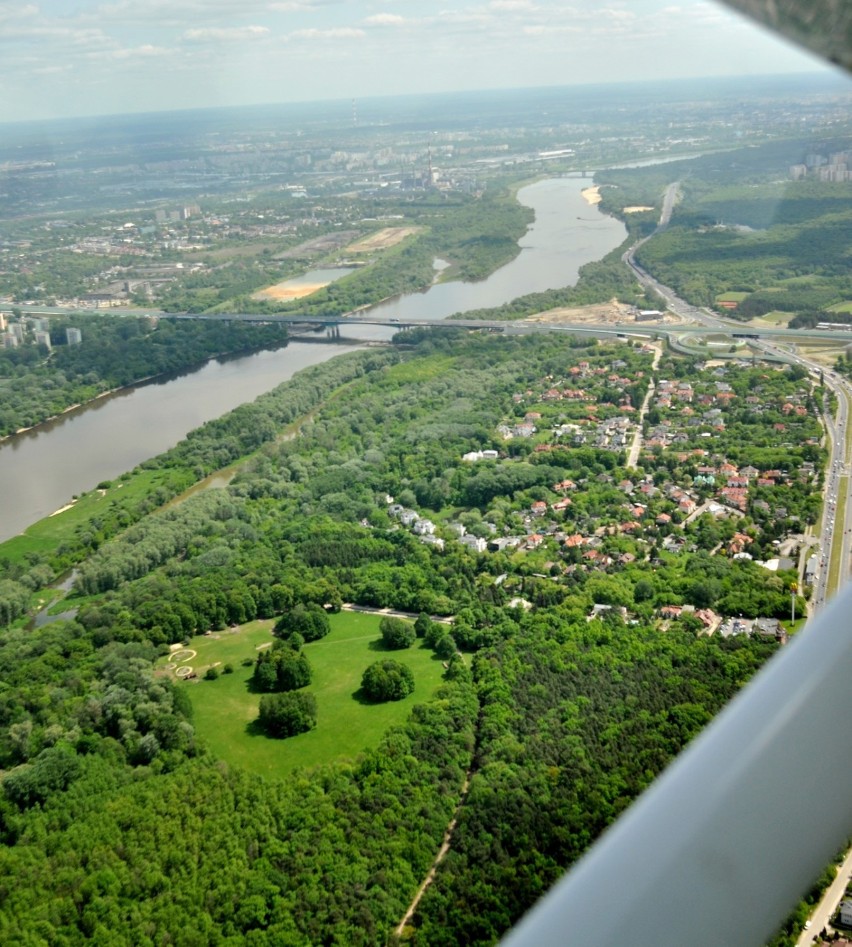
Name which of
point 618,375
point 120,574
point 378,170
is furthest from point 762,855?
point 378,170

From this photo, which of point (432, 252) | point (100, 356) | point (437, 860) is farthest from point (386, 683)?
point (432, 252)

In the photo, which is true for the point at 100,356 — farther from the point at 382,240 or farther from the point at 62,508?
the point at 382,240

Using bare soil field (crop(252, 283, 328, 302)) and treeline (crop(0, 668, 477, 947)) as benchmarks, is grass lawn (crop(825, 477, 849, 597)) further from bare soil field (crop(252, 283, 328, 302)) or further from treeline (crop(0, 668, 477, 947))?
bare soil field (crop(252, 283, 328, 302))

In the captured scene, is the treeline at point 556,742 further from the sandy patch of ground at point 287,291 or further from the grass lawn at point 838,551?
the sandy patch of ground at point 287,291

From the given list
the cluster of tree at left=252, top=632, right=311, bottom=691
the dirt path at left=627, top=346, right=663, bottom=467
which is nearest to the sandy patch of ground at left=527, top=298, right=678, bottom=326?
the dirt path at left=627, top=346, right=663, bottom=467

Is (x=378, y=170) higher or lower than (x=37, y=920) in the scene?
higher

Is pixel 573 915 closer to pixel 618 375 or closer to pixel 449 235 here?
pixel 618 375
